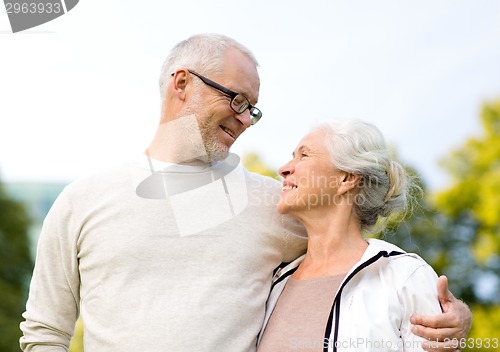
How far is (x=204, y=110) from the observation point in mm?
3143

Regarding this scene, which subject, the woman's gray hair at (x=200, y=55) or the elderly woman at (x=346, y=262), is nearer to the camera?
the elderly woman at (x=346, y=262)

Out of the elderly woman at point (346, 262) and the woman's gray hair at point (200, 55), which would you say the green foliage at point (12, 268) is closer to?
the woman's gray hair at point (200, 55)

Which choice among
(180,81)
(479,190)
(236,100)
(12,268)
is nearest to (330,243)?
(236,100)

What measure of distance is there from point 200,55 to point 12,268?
857 inches

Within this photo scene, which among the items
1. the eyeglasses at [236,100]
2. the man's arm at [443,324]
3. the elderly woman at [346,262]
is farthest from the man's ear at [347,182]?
the man's arm at [443,324]

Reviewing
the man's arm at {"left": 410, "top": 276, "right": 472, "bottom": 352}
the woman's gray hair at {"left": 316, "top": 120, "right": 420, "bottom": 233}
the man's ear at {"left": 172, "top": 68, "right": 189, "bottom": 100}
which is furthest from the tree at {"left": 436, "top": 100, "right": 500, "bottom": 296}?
the man's arm at {"left": 410, "top": 276, "right": 472, "bottom": 352}

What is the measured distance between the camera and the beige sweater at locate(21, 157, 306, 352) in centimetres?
277

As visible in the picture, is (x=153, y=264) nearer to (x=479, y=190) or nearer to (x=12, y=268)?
(x=479, y=190)

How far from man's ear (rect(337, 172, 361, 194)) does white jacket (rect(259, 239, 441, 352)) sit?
1.13 feet

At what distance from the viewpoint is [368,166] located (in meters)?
3.09

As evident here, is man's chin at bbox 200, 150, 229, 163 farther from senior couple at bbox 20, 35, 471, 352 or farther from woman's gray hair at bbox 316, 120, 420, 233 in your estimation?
woman's gray hair at bbox 316, 120, 420, 233

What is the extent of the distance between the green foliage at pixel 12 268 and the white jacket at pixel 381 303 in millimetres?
18244

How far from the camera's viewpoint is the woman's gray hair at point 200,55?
321 cm

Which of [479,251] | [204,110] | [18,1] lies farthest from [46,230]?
[479,251]
